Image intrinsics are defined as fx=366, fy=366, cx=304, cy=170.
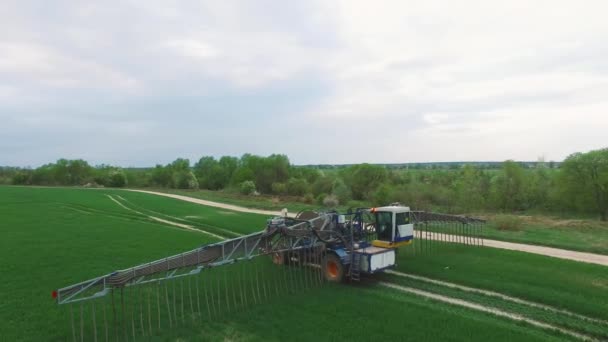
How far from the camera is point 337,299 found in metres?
11.3

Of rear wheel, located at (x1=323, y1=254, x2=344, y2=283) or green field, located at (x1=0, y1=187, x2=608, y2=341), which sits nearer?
green field, located at (x1=0, y1=187, x2=608, y2=341)

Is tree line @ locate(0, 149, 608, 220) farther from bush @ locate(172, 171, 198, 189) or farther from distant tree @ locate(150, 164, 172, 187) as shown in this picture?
distant tree @ locate(150, 164, 172, 187)

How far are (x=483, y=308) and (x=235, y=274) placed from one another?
8.62 meters

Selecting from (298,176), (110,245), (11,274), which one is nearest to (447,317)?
(11,274)

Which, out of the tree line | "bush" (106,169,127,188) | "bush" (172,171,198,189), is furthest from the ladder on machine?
"bush" (106,169,127,188)

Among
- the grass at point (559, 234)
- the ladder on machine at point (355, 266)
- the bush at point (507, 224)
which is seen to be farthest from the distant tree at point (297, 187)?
the ladder on machine at point (355, 266)

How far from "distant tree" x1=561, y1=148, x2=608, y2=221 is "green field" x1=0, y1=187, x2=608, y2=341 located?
82.1 ft

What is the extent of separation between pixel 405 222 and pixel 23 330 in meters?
12.3

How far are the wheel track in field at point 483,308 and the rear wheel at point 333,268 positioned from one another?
4.99ft

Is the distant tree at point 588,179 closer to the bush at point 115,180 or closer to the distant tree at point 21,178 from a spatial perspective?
the bush at point 115,180

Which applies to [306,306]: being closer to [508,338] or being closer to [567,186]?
[508,338]

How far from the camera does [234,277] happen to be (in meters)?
13.7

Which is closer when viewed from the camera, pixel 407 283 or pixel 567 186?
pixel 407 283

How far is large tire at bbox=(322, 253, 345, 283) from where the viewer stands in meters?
12.8
